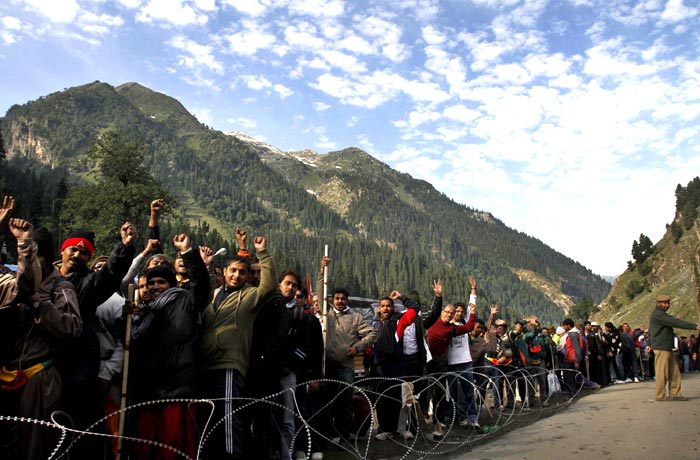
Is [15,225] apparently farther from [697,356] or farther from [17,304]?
[697,356]

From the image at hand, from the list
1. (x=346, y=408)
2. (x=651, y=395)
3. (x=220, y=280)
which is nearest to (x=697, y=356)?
(x=651, y=395)

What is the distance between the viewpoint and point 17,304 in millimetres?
3801

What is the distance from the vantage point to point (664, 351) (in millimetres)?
12008

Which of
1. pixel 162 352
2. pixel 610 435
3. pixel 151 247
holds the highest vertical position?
pixel 151 247

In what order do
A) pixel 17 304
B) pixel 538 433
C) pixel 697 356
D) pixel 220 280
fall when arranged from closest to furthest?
pixel 17 304 → pixel 220 280 → pixel 538 433 → pixel 697 356

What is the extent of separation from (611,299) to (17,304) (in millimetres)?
123131

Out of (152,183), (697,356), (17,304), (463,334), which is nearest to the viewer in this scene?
(17,304)

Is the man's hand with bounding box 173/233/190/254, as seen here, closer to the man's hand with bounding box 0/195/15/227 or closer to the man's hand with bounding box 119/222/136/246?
the man's hand with bounding box 119/222/136/246

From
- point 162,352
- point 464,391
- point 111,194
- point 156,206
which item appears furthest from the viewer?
point 111,194

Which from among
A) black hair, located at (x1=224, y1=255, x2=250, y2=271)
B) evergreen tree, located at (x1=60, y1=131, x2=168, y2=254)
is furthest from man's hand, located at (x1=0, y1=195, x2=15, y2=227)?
evergreen tree, located at (x1=60, y1=131, x2=168, y2=254)

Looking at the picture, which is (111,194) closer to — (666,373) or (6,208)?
(666,373)

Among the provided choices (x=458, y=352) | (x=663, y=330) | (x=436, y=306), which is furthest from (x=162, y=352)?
(x=663, y=330)

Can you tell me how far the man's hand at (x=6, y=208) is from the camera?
3830mm

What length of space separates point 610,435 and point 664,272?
105 metres
